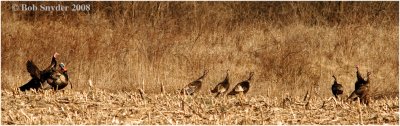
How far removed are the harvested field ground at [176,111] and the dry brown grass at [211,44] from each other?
319cm

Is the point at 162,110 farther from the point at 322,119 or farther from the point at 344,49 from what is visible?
the point at 344,49

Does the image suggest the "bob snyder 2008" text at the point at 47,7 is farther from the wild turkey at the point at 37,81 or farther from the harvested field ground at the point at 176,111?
the harvested field ground at the point at 176,111

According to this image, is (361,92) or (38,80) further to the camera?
(361,92)

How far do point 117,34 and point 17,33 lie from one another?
1.96 m

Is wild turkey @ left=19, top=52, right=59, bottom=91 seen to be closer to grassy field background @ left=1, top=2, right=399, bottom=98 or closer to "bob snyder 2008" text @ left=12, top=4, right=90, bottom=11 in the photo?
grassy field background @ left=1, top=2, right=399, bottom=98

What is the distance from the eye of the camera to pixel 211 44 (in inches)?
Result: 588

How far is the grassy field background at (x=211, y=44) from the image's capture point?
12758 millimetres

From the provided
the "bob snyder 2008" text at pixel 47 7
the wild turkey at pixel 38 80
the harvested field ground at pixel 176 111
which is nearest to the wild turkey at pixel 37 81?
the wild turkey at pixel 38 80

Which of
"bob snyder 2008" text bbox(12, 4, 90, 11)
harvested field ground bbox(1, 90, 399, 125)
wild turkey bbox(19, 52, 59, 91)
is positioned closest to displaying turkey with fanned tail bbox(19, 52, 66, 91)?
wild turkey bbox(19, 52, 59, 91)

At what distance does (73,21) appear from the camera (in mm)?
15406

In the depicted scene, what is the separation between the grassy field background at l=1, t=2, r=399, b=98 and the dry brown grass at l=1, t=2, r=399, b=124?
0.07 ft

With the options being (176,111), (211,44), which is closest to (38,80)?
(176,111)

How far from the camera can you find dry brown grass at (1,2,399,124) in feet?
41.8

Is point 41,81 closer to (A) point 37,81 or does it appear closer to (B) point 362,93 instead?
(A) point 37,81
